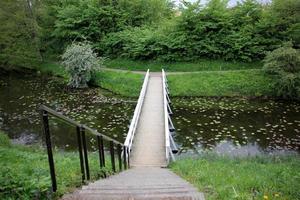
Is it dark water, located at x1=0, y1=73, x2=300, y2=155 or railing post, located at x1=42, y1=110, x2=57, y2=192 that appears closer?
railing post, located at x1=42, y1=110, x2=57, y2=192

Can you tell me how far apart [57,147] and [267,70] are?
1412 centimetres

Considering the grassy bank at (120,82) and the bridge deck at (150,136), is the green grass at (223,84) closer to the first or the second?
the grassy bank at (120,82)

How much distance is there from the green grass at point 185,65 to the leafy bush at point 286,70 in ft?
12.0

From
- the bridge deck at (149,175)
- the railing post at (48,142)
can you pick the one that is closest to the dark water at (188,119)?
the bridge deck at (149,175)

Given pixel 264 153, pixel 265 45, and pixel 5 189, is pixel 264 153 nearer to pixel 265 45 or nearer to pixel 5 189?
pixel 5 189

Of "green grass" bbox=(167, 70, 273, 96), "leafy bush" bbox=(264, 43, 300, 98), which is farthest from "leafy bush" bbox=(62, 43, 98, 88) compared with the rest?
"leafy bush" bbox=(264, 43, 300, 98)

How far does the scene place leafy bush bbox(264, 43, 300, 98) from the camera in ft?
65.0

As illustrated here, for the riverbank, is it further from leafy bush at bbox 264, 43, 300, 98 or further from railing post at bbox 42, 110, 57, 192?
railing post at bbox 42, 110, 57, 192

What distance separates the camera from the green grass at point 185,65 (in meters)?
25.1

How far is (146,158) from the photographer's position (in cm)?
1193

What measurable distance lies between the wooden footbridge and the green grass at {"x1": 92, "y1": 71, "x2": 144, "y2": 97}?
3.33ft

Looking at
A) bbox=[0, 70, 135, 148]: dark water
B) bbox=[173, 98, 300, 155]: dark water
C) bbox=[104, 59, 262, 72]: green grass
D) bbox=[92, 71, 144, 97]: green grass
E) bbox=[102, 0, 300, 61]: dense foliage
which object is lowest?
bbox=[173, 98, 300, 155]: dark water

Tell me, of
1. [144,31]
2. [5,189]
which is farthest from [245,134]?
[144,31]

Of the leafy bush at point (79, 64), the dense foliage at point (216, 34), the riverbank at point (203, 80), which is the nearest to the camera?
the riverbank at point (203, 80)
